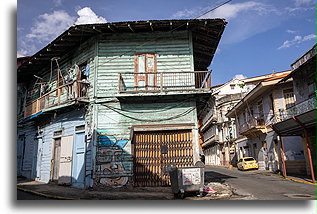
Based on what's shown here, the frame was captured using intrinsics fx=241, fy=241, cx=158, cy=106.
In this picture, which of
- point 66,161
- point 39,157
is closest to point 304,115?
point 66,161

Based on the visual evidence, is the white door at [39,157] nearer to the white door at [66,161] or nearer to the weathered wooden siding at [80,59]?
the white door at [66,161]

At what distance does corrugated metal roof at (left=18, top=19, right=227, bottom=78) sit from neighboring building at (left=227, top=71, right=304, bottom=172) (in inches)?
262

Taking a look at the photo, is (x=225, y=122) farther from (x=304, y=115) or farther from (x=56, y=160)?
(x=56, y=160)

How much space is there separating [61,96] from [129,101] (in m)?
3.84

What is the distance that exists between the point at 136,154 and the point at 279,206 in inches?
174

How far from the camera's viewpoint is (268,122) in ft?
52.3

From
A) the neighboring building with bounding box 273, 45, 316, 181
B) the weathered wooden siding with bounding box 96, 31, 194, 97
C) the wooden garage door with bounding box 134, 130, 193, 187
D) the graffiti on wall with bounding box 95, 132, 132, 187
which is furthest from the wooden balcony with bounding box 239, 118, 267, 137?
the graffiti on wall with bounding box 95, 132, 132, 187

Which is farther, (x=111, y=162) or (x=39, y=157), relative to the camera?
(x=39, y=157)

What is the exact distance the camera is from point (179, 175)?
5.94 m

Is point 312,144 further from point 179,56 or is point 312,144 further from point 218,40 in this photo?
point 179,56

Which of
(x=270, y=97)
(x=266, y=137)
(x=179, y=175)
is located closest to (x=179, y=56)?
(x=179, y=175)

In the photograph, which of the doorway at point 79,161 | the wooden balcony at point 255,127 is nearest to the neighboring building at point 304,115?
the wooden balcony at point 255,127

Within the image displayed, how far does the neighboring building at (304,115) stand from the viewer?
9406 mm

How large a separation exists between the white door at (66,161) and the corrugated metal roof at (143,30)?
3.62 m
